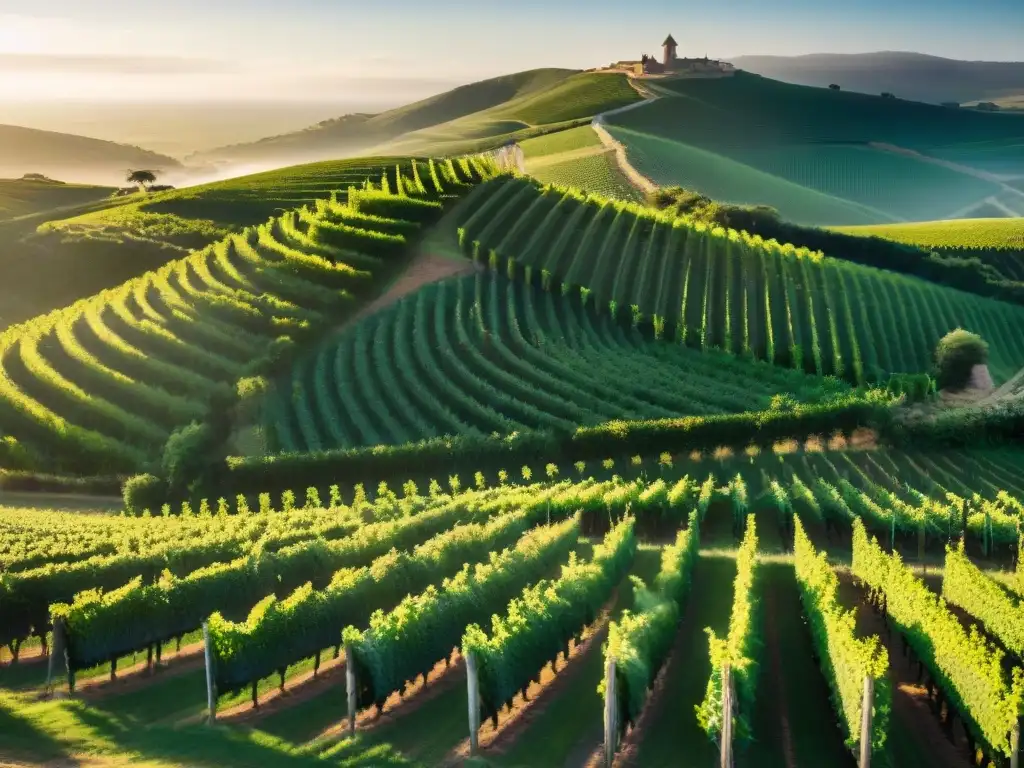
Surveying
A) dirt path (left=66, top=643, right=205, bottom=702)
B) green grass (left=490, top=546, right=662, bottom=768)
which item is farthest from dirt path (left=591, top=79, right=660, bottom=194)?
green grass (left=490, top=546, right=662, bottom=768)

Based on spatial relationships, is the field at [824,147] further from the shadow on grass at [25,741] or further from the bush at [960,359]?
the shadow on grass at [25,741]

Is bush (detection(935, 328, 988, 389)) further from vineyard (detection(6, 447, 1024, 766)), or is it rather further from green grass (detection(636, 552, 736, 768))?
green grass (detection(636, 552, 736, 768))

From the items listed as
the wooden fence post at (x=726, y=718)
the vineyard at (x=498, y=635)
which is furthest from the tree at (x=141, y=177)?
the wooden fence post at (x=726, y=718)

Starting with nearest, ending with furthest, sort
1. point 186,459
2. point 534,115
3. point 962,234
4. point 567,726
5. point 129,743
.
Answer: point 129,743, point 567,726, point 186,459, point 962,234, point 534,115

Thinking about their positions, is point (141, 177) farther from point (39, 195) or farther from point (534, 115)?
point (534, 115)

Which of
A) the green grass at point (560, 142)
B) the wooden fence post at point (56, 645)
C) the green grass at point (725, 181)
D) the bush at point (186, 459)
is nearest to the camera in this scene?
the wooden fence post at point (56, 645)

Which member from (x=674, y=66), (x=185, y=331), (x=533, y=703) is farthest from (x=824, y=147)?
(x=533, y=703)
